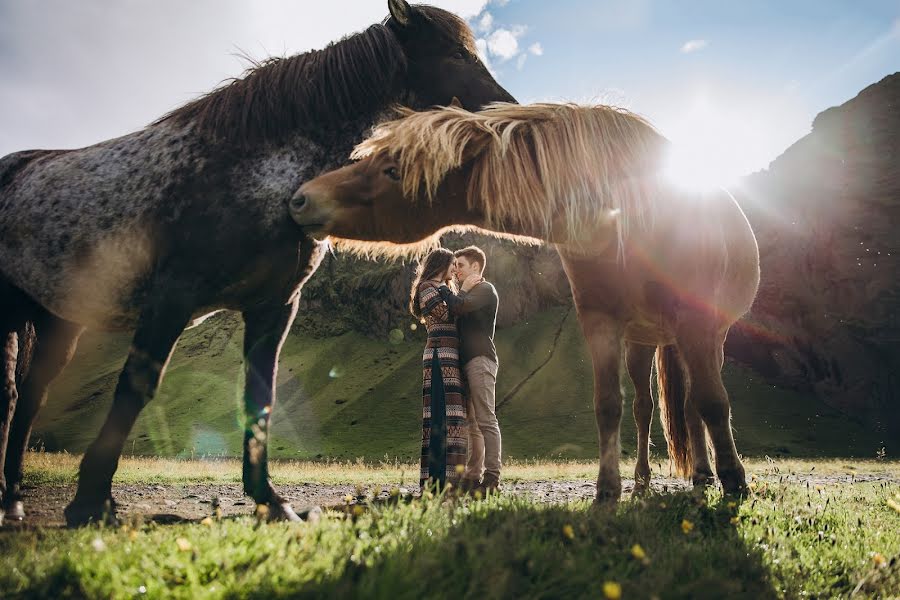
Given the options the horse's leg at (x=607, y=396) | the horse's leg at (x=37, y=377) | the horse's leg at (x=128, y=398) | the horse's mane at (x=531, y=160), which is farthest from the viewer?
the horse's leg at (x=37, y=377)

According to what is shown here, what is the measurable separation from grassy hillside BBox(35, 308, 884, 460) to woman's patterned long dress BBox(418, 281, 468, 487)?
34909mm

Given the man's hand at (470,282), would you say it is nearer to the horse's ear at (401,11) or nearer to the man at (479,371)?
the man at (479,371)

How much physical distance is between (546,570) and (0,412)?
529cm

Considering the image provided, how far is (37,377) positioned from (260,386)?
2558mm

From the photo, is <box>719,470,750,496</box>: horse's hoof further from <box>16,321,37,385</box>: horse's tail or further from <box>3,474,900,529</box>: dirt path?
<box>16,321,37,385</box>: horse's tail

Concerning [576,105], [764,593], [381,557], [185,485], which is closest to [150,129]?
[576,105]

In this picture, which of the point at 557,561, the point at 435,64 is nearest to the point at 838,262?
the point at 435,64

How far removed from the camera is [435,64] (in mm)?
5410

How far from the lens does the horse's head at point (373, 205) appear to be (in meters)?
4.11

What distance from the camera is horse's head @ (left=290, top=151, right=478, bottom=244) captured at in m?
4.11

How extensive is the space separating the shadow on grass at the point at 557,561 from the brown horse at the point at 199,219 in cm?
230

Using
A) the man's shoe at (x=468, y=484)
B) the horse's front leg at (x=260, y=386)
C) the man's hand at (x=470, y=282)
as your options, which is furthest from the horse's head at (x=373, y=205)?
the man's shoe at (x=468, y=484)

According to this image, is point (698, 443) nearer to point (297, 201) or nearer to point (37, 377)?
point (297, 201)

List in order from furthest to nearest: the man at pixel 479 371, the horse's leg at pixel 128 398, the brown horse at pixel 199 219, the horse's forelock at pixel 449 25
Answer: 1. the man at pixel 479 371
2. the horse's forelock at pixel 449 25
3. the brown horse at pixel 199 219
4. the horse's leg at pixel 128 398
